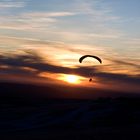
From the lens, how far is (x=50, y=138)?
35.3m

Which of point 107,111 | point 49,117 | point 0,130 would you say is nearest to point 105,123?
point 107,111

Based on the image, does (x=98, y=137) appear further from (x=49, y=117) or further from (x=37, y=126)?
(x=49, y=117)

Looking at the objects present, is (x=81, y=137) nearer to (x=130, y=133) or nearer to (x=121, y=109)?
(x=130, y=133)

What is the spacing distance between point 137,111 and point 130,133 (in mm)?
13866

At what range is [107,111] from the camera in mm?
51062

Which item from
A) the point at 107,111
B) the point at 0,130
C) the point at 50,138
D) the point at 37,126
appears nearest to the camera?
the point at 50,138

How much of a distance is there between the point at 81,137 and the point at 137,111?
17.8 m

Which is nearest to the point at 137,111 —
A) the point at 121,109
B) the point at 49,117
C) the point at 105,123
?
the point at 121,109

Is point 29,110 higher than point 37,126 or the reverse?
higher

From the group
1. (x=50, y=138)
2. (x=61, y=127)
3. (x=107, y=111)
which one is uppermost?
(x=107, y=111)

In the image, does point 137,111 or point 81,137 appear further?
point 137,111

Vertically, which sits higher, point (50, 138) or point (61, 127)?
point (61, 127)

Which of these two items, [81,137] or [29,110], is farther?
[29,110]

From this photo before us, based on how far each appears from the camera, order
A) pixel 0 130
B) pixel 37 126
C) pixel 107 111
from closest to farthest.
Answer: pixel 0 130 < pixel 37 126 < pixel 107 111
